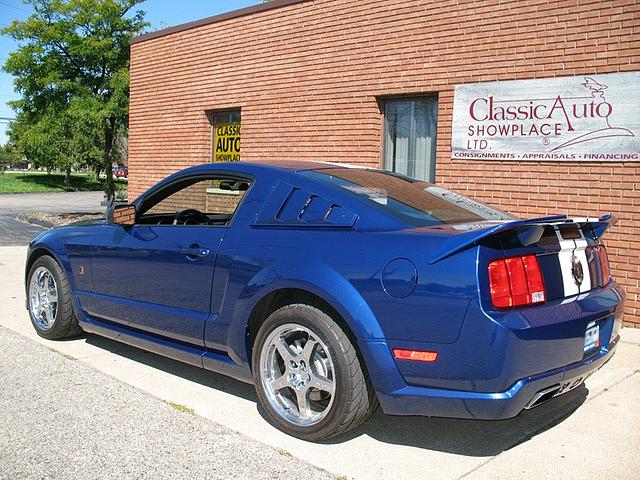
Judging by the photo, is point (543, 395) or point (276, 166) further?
point (276, 166)

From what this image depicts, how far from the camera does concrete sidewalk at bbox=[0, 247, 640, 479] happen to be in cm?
330

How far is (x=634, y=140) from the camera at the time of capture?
21.1 feet

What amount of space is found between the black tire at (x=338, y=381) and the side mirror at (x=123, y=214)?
1.69 meters

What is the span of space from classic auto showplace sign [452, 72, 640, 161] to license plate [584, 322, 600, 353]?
3.64 m

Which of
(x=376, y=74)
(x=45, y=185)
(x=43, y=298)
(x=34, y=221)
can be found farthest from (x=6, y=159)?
(x=43, y=298)

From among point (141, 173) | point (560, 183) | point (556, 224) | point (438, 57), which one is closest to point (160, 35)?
point (141, 173)

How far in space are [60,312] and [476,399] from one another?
3772 mm

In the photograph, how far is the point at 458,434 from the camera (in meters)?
3.77

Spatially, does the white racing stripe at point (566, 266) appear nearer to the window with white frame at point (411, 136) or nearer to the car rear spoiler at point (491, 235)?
the car rear spoiler at point (491, 235)

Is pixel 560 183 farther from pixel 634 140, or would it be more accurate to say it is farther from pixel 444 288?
pixel 444 288

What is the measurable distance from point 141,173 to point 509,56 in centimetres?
829

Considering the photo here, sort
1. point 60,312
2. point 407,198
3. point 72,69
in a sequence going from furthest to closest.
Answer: point 72,69 < point 60,312 < point 407,198

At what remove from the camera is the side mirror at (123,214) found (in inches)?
183

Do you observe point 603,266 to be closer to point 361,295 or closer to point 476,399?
point 476,399
